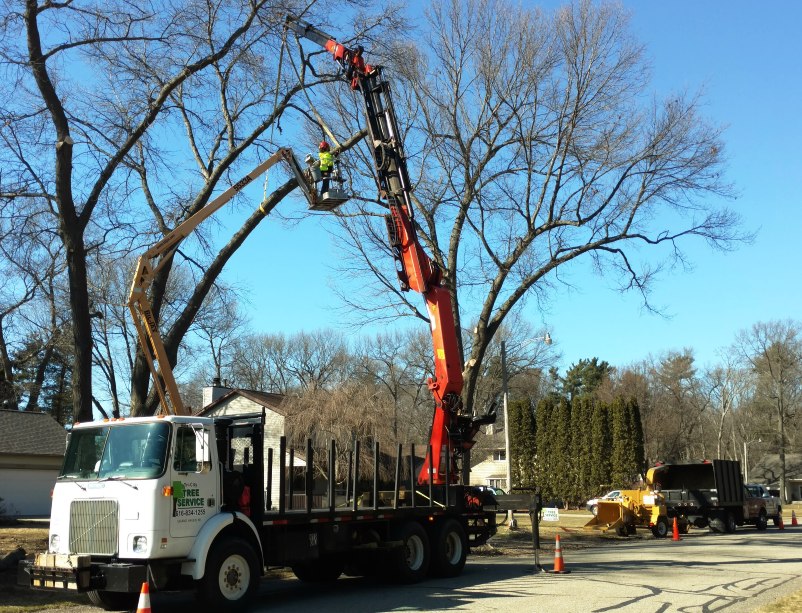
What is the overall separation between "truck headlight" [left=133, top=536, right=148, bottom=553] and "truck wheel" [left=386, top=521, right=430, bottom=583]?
502 cm

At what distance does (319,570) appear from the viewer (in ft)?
46.5

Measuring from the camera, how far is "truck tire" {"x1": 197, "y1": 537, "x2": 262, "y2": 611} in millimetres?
10078

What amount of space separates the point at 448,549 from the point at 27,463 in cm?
2781

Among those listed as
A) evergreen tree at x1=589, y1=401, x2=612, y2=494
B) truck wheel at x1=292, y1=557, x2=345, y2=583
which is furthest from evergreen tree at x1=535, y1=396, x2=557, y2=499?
truck wheel at x1=292, y1=557, x2=345, y2=583

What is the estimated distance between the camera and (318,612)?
35.0 feet

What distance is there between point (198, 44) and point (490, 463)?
65.1m

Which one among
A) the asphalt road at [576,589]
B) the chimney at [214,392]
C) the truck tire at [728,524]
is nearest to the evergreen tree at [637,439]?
the truck tire at [728,524]

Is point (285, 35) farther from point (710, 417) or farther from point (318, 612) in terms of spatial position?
point (710, 417)

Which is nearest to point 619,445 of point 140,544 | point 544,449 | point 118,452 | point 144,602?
point 544,449

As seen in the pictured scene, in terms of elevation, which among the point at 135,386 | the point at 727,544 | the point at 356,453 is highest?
the point at 135,386

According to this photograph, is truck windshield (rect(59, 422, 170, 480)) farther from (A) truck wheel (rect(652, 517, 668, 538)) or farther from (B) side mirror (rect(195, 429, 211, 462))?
(A) truck wheel (rect(652, 517, 668, 538))

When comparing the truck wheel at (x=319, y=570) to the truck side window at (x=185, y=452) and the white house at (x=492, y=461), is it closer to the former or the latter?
the truck side window at (x=185, y=452)

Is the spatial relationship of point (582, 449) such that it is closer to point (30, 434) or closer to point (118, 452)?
point (30, 434)

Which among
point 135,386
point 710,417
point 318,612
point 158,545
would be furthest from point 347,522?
point 710,417
